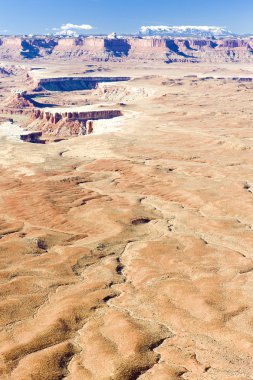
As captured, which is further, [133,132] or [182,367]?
[133,132]

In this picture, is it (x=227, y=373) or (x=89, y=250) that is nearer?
(x=227, y=373)

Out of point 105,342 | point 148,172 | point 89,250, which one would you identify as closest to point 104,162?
point 148,172

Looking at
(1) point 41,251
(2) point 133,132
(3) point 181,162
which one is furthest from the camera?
(2) point 133,132

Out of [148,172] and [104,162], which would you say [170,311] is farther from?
[104,162]

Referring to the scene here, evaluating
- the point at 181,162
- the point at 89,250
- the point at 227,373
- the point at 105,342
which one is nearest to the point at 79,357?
the point at 105,342

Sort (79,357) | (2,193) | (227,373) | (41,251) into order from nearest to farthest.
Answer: (227,373)
(79,357)
(41,251)
(2,193)

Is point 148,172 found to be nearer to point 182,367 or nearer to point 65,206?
point 65,206
